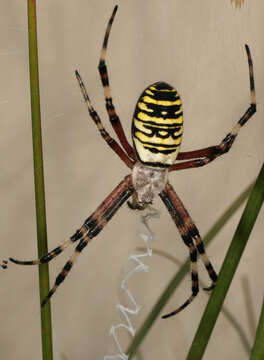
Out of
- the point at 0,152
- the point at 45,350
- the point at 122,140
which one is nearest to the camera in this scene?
the point at 45,350

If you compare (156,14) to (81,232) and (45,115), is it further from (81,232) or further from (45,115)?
(81,232)

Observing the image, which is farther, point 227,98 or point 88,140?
point 88,140

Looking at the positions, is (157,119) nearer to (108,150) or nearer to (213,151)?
(213,151)

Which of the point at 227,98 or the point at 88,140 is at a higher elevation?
the point at 227,98

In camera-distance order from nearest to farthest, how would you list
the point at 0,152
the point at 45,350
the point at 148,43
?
the point at 45,350, the point at 148,43, the point at 0,152

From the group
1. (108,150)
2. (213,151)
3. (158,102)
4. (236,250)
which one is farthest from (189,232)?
(108,150)

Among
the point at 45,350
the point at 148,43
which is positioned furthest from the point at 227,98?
the point at 45,350

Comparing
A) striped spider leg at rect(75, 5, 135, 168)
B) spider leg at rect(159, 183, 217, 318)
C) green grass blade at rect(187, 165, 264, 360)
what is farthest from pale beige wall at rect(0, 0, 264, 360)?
green grass blade at rect(187, 165, 264, 360)
